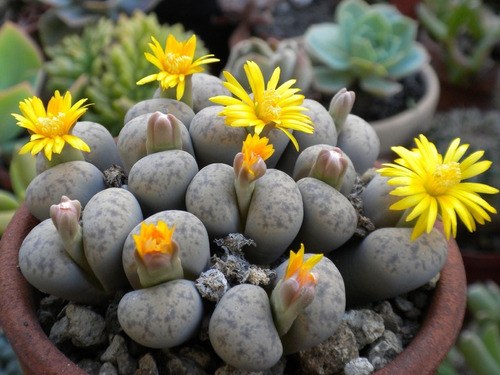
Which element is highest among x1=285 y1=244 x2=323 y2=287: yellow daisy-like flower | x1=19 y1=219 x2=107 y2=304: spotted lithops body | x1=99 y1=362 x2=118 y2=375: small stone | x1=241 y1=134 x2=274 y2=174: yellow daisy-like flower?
x1=241 y1=134 x2=274 y2=174: yellow daisy-like flower

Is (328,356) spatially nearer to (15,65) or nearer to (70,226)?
(70,226)

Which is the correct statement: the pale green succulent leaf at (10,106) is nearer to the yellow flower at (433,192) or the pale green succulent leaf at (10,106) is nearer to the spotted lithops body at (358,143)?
the spotted lithops body at (358,143)

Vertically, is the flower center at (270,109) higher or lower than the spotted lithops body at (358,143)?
higher

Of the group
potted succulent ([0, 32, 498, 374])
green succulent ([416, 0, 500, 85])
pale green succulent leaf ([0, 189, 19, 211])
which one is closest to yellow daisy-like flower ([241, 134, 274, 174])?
potted succulent ([0, 32, 498, 374])

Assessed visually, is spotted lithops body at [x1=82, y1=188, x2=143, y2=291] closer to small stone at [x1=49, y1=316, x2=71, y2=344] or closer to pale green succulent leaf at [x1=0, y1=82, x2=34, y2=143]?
small stone at [x1=49, y1=316, x2=71, y2=344]

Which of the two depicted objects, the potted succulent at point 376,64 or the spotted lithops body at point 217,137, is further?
the potted succulent at point 376,64

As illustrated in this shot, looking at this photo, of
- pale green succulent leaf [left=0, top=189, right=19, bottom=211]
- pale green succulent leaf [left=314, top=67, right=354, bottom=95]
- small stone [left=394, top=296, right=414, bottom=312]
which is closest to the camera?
small stone [left=394, top=296, right=414, bottom=312]

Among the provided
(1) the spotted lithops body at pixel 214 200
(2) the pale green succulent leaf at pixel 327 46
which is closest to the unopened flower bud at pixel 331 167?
(1) the spotted lithops body at pixel 214 200
